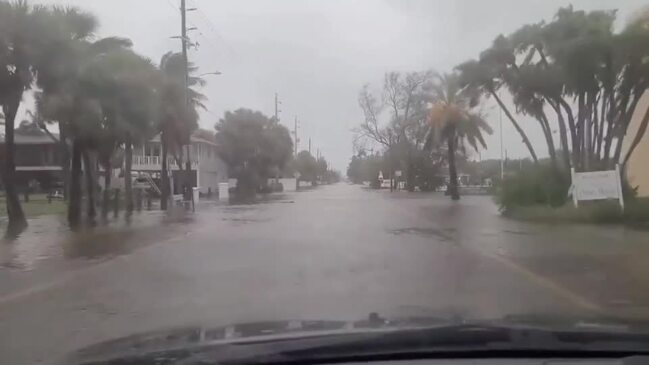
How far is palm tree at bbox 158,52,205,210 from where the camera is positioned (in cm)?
3881

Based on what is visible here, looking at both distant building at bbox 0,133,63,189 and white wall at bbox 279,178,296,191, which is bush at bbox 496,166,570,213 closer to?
distant building at bbox 0,133,63,189

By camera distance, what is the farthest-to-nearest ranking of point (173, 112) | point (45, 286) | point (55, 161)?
1. point (55, 161)
2. point (173, 112)
3. point (45, 286)

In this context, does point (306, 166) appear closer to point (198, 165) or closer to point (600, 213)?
point (198, 165)

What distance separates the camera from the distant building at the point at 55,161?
58438mm

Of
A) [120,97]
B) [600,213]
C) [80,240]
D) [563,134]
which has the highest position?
[120,97]

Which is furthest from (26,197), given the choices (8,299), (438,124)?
(8,299)

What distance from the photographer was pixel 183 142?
140 ft

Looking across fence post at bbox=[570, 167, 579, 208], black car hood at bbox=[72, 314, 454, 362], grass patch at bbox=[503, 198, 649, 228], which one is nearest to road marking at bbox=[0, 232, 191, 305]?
black car hood at bbox=[72, 314, 454, 362]

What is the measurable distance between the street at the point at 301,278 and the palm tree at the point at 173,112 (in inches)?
680

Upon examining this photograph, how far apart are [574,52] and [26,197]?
115 ft

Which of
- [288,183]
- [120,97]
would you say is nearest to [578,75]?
[120,97]

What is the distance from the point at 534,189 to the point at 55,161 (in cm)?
4189

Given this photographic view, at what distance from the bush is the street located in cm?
536

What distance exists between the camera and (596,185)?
2495 centimetres
